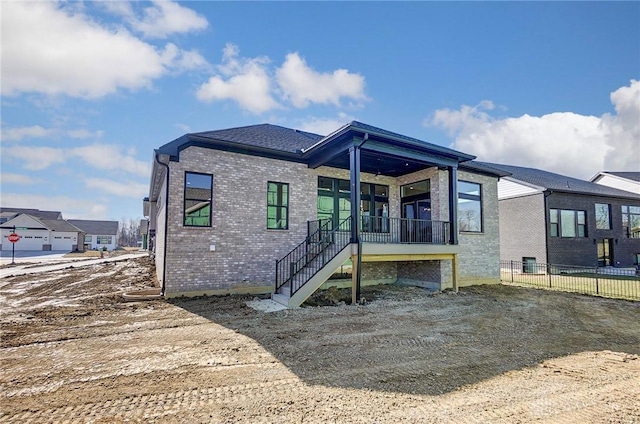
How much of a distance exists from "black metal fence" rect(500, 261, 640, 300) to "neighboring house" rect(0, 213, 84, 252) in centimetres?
5217

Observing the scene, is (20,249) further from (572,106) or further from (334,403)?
(572,106)

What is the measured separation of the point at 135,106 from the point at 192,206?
460cm

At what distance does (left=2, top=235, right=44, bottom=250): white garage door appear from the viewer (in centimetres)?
3922

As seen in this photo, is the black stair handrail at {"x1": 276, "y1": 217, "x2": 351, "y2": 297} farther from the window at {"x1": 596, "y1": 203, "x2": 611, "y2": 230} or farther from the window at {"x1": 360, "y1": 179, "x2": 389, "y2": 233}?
the window at {"x1": 596, "y1": 203, "x2": 611, "y2": 230}

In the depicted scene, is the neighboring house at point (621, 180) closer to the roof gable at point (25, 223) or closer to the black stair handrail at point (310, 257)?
the black stair handrail at point (310, 257)

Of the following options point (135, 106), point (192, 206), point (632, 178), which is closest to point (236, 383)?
point (192, 206)

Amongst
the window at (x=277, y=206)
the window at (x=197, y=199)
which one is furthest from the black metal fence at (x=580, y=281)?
the window at (x=197, y=199)

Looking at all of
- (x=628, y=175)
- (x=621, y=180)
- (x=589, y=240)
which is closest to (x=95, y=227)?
(x=589, y=240)

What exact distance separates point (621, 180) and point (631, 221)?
686 cm

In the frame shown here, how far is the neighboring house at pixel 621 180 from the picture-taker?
25.3m

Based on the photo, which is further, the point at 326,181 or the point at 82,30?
the point at 326,181

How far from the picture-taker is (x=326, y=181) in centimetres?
1185

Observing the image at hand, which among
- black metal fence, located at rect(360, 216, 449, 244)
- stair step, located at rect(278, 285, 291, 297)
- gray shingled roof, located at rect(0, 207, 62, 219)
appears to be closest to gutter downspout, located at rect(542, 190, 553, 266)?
black metal fence, located at rect(360, 216, 449, 244)

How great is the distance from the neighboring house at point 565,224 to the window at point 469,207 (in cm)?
731
